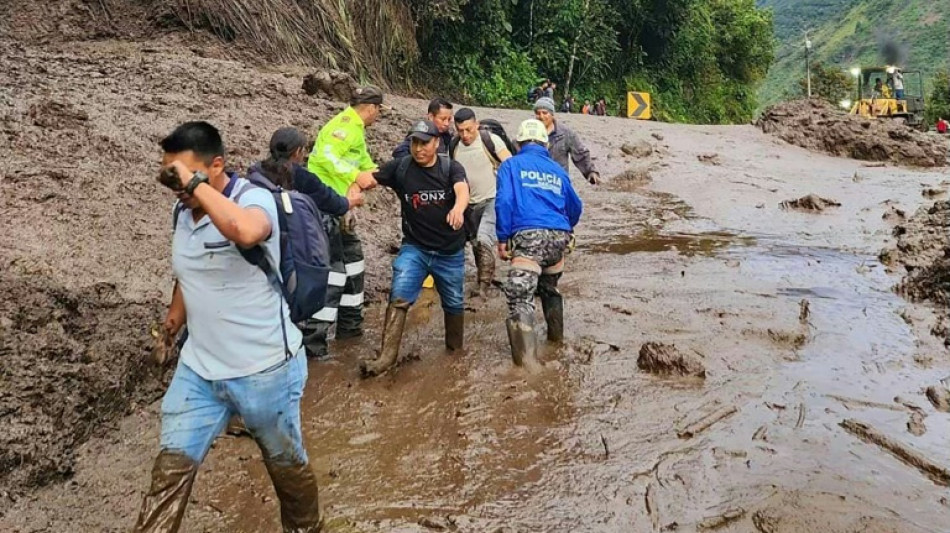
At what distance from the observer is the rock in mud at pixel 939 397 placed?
4.86 metres

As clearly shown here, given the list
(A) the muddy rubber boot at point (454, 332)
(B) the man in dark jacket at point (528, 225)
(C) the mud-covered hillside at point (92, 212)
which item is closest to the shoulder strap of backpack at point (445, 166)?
(B) the man in dark jacket at point (528, 225)

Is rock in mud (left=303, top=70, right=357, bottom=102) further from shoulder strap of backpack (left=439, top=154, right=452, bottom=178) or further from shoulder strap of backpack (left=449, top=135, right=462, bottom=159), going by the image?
shoulder strap of backpack (left=439, top=154, right=452, bottom=178)

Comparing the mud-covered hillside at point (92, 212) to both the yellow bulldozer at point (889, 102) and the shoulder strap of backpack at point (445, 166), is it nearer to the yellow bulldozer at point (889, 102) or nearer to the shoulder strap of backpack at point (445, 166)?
the shoulder strap of backpack at point (445, 166)

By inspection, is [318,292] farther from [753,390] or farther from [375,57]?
[375,57]

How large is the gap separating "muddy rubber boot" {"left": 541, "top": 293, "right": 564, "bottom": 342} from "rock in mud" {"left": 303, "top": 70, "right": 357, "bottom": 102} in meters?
5.52

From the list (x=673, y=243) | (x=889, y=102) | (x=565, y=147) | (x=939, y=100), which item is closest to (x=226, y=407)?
(x=565, y=147)

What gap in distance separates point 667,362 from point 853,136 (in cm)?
1487

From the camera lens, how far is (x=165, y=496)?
296 cm

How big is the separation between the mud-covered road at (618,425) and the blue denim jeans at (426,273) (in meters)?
0.48

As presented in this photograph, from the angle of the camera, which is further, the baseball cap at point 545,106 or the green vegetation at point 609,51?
the green vegetation at point 609,51

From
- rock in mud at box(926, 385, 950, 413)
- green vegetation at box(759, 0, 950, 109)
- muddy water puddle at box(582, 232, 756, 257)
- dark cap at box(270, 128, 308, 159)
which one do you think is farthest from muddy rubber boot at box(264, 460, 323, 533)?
green vegetation at box(759, 0, 950, 109)

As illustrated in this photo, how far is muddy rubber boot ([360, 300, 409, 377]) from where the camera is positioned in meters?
5.42

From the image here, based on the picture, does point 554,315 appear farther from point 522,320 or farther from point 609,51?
point 609,51

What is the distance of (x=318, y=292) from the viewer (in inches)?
126
